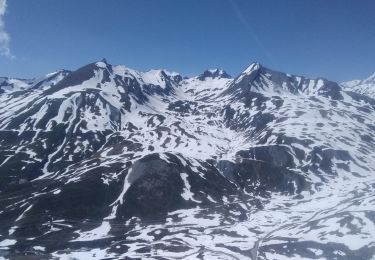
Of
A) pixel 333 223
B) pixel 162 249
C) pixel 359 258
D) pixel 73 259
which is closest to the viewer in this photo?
pixel 359 258

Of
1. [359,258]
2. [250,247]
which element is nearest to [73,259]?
[250,247]

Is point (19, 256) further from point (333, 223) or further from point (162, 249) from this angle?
point (333, 223)

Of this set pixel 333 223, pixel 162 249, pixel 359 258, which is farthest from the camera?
pixel 333 223

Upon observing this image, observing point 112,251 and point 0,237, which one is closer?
point 112,251

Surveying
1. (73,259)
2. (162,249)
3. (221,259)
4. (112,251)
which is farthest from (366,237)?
(73,259)

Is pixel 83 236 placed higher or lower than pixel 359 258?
higher

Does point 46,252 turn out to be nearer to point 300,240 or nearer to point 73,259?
point 73,259

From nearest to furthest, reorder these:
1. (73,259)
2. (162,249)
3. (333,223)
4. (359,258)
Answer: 1. (359,258)
2. (73,259)
3. (162,249)
4. (333,223)

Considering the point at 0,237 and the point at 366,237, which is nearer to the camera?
the point at 366,237
